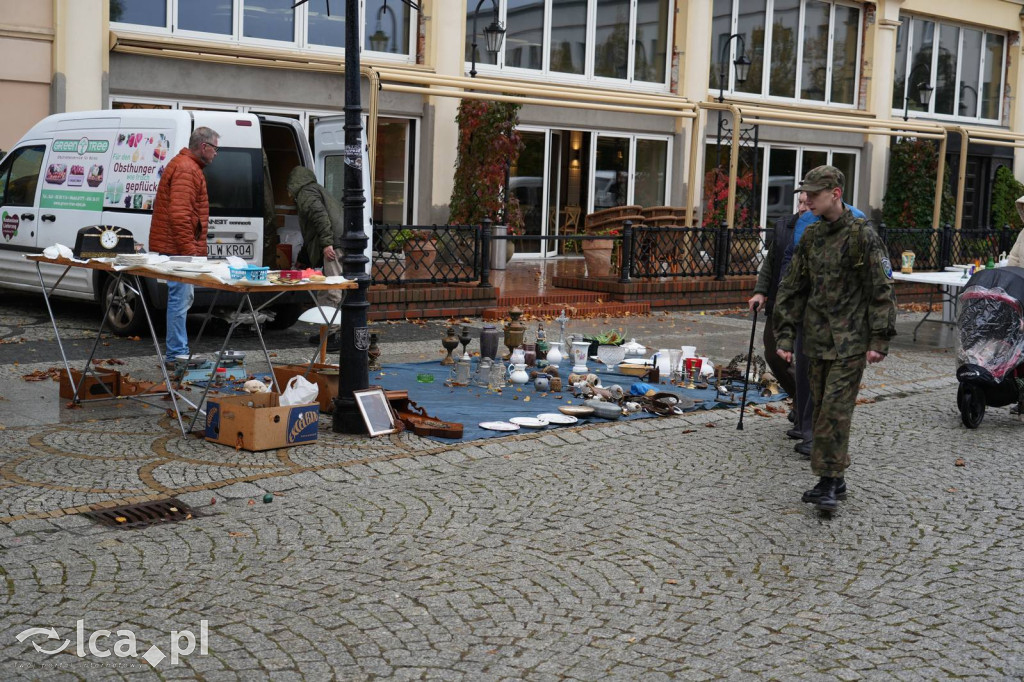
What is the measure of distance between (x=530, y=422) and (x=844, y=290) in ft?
9.04

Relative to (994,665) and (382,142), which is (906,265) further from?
(994,665)

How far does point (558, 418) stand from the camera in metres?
8.70

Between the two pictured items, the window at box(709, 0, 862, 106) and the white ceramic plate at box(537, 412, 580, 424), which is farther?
the window at box(709, 0, 862, 106)

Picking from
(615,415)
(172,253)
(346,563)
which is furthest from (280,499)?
(172,253)

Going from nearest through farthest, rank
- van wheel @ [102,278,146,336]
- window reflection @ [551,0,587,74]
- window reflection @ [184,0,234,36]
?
van wheel @ [102,278,146,336]
window reflection @ [184,0,234,36]
window reflection @ [551,0,587,74]

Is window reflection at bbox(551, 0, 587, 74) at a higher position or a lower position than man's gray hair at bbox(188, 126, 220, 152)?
higher

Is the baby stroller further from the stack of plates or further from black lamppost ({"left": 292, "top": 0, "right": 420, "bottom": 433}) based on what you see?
the stack of plates

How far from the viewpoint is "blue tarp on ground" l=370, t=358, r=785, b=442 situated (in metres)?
8.79

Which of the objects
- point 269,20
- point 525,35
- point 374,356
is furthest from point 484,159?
point 374,356

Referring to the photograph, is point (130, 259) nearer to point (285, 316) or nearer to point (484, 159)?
point (285, 316)

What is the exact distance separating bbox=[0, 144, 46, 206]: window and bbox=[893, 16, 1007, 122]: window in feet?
64.9

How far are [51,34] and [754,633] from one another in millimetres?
13856

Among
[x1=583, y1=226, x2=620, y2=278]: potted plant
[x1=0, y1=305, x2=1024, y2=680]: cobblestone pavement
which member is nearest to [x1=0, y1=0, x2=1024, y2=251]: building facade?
[x1=583, y1=226, x2=620, y2=278]: potted plant

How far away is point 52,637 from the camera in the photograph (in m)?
4.36
